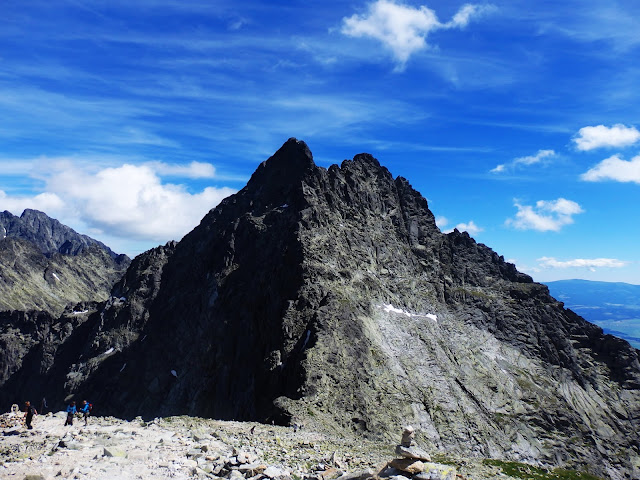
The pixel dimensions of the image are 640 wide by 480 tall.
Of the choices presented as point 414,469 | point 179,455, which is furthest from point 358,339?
point 414,469

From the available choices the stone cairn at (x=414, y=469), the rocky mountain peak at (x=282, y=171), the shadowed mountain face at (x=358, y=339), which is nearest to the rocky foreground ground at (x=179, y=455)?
the stone cairn at (x=414, y=469)

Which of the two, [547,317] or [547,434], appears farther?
[547,317]

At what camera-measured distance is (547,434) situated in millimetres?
97750

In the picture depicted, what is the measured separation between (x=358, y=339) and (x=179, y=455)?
6137 cm

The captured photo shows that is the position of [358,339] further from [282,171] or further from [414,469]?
[282,171]

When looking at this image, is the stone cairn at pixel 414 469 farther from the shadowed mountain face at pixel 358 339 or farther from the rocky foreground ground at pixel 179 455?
the shadowed mountain face at pixel 358 339

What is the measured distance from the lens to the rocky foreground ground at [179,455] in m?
25.1

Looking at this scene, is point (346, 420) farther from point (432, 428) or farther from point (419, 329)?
point (419, 329)

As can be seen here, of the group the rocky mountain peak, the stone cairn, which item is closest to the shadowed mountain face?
the rocky mountain peak

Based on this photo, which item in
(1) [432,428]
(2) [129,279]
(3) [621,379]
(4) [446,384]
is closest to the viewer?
(1) [432,428]

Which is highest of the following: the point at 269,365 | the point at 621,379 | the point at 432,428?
the point at 621,379

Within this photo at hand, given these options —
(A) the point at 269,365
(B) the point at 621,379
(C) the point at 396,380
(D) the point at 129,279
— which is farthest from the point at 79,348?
(B) the point at 621,379

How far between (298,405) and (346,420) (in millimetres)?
7777

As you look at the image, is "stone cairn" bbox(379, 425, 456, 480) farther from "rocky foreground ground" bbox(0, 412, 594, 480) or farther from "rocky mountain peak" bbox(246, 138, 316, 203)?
"rocky mountain peak" bbox(246, 138, 316, 203)
